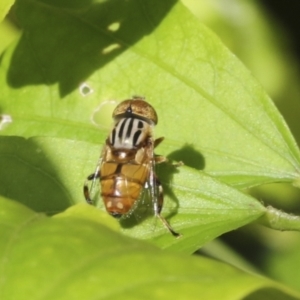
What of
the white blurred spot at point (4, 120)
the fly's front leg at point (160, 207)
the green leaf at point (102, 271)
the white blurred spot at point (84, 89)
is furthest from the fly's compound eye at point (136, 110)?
the green leaf at point (102, 271)

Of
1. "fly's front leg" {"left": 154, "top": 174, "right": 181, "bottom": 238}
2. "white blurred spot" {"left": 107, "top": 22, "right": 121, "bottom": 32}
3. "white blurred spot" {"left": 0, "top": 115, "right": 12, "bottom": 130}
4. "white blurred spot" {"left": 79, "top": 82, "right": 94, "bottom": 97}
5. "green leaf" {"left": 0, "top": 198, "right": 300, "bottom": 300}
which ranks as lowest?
"white blurred spot" {"left": 0, "top": 115, "right": 12, "bottom": 130}

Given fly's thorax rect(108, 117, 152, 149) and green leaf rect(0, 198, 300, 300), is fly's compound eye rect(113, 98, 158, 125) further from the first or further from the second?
green leaf rect(0, 198, 300, 300)

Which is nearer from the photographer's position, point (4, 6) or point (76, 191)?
point (4, 6)

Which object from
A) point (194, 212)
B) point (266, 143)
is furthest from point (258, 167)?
point (194, 212)

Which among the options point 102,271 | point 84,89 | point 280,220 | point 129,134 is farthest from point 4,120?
point 102,271

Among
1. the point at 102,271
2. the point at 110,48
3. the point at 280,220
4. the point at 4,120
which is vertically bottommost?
the point at 4,120

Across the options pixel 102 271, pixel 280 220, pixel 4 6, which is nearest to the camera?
pixel 102 271

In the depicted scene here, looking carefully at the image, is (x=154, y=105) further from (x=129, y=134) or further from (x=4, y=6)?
(x=4, y=6)

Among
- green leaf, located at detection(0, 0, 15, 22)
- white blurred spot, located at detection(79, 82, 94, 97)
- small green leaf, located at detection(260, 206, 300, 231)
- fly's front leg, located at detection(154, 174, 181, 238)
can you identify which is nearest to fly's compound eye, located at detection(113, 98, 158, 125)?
white blurred spot, located at detection(79, 82, 94, 97)

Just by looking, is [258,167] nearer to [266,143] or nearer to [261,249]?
[266,143]
